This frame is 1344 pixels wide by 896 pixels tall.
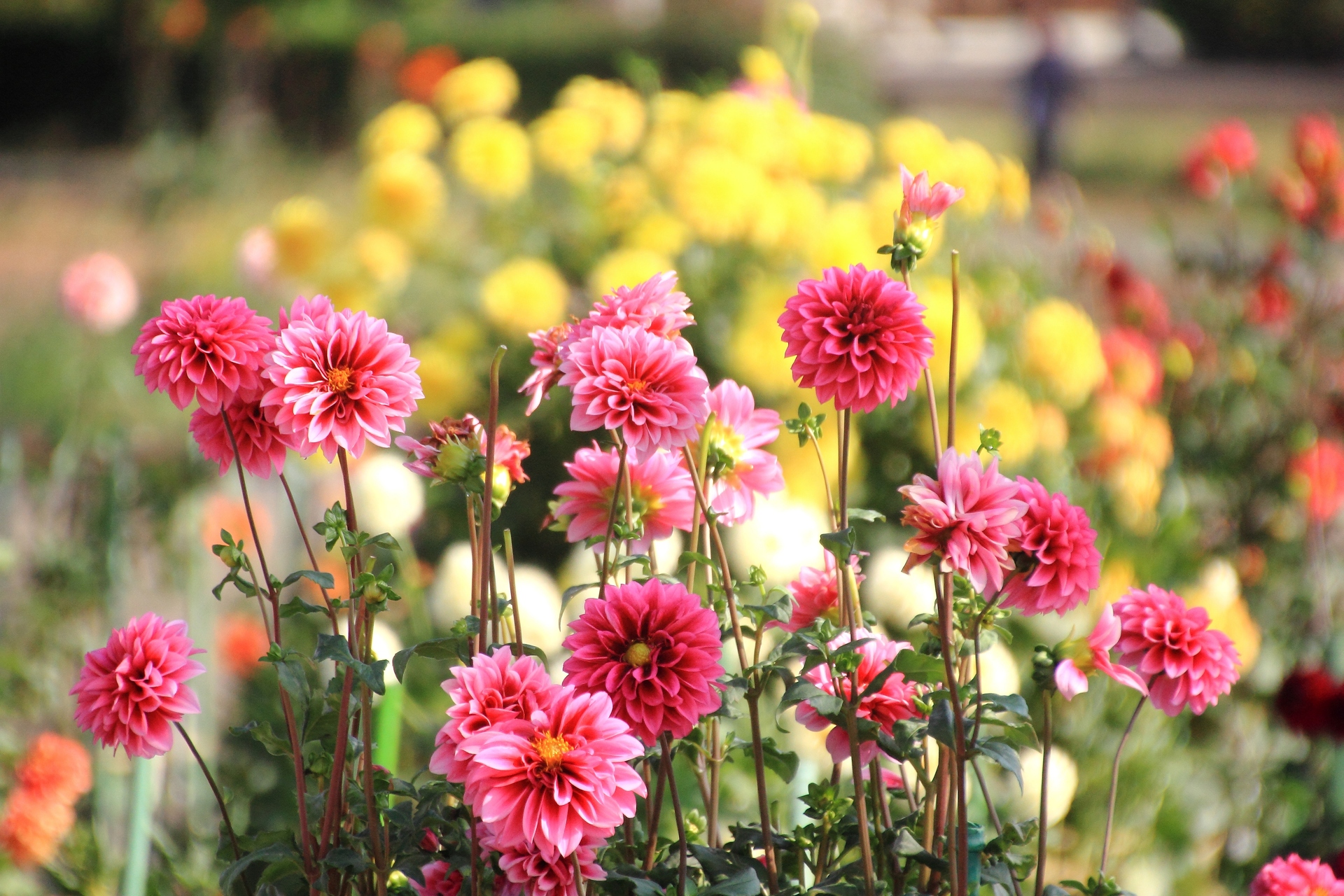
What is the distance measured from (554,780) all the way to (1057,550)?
31 centimetres

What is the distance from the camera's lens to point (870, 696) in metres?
0.76

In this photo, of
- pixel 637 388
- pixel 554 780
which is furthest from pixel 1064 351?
pixel 554 780

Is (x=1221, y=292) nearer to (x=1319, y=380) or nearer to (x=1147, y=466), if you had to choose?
(x=1319, y=380)

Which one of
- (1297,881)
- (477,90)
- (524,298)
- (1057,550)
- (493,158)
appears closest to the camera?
(1057,550)

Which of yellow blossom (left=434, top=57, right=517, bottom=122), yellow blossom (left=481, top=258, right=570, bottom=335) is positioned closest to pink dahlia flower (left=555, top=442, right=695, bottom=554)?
yellow blossom (left=481, top=258, right=570, bottom=335)

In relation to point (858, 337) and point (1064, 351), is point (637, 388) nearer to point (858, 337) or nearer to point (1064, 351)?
point (858, 337)

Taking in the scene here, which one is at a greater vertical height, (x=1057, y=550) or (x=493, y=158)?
(x=493, y=158)

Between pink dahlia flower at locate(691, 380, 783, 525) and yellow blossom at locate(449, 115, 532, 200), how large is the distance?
5.58 feet

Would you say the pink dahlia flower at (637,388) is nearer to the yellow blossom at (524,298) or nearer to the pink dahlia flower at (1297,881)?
the pink dahlia flower at (1297,881)

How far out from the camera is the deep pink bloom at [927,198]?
0.74 m

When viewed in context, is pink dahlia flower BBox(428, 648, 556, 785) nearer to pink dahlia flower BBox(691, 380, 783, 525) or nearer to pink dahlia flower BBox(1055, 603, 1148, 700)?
pink dahlia flower BBox(691, 380, 783, 525)

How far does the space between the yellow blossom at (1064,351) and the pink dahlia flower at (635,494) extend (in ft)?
5.00

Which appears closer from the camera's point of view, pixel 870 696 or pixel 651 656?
pixel 651 656

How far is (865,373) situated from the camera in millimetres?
683
